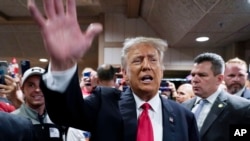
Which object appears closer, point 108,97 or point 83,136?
point 108,97

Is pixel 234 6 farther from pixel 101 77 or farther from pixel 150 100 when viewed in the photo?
pixel 150 100

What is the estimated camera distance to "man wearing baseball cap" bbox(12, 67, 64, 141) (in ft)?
6.00

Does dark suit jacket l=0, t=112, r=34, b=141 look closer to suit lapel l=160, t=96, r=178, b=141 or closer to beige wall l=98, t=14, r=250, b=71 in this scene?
suit lapel l=160, t=96, r=178, b=141

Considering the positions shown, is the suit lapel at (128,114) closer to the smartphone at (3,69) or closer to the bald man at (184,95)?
the smartphone at (3,69)

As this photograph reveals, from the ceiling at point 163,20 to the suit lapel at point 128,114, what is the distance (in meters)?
2.34

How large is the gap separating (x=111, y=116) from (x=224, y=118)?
0.96m

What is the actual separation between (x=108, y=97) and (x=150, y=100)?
0.18 metres

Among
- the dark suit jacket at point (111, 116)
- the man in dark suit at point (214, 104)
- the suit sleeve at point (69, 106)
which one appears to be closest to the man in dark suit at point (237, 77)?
the man in dark suit at point (214, 104)

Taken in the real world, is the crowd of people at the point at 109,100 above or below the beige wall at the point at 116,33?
below

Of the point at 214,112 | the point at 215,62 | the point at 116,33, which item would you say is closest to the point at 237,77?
the point at 215,62

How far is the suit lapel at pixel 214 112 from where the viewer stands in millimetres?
2049

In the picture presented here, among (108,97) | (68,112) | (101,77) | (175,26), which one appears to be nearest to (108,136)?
(108,97)

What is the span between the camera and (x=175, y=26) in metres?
4.76

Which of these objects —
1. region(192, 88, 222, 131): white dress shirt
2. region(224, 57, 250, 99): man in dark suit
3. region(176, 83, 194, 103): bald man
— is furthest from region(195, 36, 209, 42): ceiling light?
region(192, 88, 222, 131): white dress shirt
